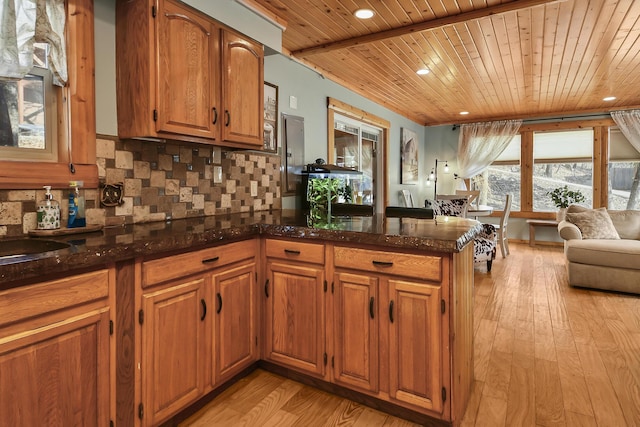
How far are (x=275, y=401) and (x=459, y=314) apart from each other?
105 centimetres

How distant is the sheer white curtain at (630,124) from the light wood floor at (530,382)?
4061mm

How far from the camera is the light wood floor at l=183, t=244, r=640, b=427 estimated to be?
1.83m

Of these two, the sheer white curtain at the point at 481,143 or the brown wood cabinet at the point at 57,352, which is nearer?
the brown wood cabinet at the point at 57,352

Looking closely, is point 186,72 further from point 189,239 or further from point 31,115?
point 189,239

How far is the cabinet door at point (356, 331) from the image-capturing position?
1.82 m

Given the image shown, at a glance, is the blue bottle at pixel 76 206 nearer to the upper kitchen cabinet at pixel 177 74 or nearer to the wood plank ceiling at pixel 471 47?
the upper kitchen cabinet at pixel 177 74

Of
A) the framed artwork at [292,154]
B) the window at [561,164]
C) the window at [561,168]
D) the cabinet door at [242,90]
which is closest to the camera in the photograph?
the cabinet door at [242,90]

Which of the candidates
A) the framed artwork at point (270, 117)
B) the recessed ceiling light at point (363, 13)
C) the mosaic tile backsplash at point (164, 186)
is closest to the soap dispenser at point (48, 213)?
the mosaic tile backsplash at point (164, 186)

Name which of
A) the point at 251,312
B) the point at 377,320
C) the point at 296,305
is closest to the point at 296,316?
the point at 296,305

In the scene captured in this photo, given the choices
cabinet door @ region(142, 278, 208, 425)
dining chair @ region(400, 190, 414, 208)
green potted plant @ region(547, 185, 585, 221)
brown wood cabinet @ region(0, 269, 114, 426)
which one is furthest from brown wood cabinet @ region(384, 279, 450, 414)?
green potted plant @ region(547, 185, 585, 221)

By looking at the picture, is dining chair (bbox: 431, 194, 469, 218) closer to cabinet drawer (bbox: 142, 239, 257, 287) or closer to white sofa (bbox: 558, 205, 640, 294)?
white sofa (bbox: 558, 205, 640, 294)

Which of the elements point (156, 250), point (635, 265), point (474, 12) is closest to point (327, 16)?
point (474, 12)

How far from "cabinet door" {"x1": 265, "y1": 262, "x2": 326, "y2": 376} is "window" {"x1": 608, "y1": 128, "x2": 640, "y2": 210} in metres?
6.87

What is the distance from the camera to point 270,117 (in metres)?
3.26
